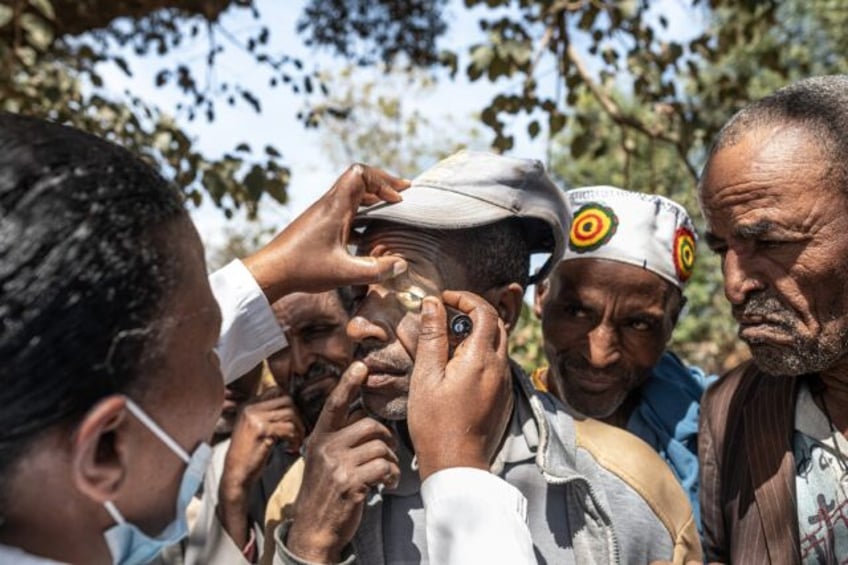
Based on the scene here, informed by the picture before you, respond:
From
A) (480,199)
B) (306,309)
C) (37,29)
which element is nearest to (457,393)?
(480,199)

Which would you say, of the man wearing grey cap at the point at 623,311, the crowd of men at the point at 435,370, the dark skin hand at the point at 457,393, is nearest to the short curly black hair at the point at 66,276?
the crowd of men at the point at 435,370

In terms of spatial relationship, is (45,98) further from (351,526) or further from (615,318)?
(351,526)

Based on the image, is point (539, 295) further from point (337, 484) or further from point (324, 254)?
point (337, 484)

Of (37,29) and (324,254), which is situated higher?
(37,29)

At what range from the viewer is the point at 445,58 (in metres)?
6.00

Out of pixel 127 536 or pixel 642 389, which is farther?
pixel 642 389

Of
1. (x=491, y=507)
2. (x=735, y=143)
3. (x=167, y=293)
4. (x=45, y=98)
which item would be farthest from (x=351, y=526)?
(x=45, y=98)

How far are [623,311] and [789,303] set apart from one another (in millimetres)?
804

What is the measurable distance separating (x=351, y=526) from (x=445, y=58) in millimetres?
4234

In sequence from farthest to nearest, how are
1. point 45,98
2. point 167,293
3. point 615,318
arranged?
point 45,98 < point 615,318 < point 167,293

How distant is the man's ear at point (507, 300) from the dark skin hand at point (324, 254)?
31cm

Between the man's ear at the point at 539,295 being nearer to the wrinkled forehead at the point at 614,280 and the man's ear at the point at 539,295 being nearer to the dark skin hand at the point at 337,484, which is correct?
the wrinkled forehead at the point at 614,280

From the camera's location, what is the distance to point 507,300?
8.98 feet

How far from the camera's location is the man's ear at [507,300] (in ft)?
8.87
